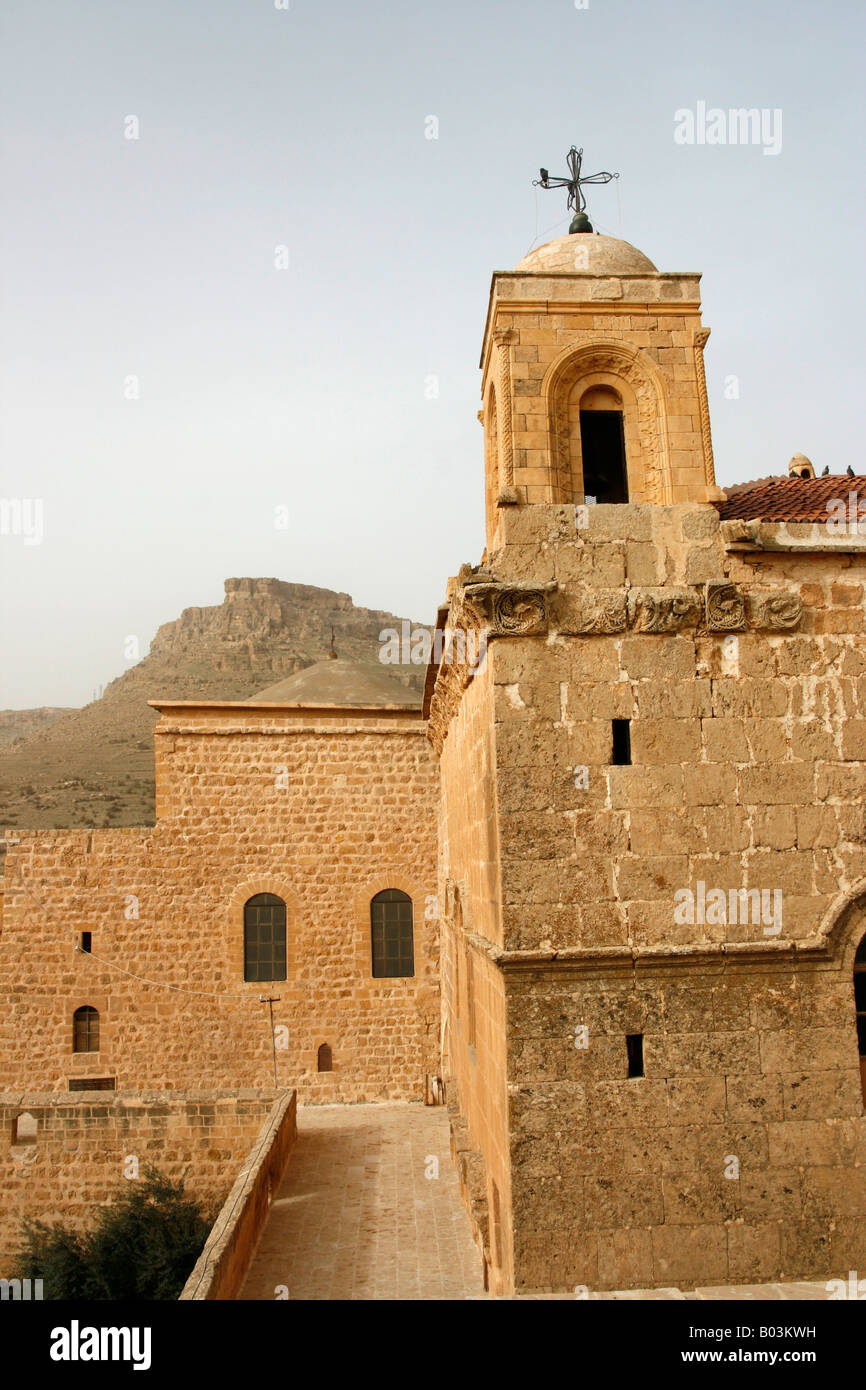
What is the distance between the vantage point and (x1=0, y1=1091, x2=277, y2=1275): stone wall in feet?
35.9

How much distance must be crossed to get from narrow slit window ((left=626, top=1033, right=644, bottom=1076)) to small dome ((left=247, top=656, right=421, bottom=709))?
11583mm

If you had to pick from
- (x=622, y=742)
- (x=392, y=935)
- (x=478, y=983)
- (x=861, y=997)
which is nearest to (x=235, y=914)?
(x=392, y=935)

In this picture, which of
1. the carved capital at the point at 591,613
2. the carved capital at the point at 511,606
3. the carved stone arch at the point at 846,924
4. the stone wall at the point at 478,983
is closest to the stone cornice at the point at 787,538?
the carved capital at the point at 591,613

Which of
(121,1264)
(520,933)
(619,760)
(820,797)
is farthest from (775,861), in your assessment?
(121,1264)

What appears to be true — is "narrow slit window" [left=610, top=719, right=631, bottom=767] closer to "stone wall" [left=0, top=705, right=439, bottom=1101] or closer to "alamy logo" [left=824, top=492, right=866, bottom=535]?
"alamy logo" [left=824, top=492, right=866, bottom=535]

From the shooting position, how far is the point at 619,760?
20.3 ft

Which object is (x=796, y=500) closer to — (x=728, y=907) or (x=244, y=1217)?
(x=728, y=907)

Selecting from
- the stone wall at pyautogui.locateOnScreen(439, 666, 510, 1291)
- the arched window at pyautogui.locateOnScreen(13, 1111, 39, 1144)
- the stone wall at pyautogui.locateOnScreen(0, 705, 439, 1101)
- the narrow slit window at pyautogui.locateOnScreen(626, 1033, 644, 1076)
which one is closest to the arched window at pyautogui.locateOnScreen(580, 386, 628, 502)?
the stone wall at pyautogui.locateOnScreen(439, 666, 510, 1291)

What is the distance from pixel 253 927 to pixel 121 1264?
464 centimetres

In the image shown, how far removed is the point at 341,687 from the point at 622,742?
12.5 m

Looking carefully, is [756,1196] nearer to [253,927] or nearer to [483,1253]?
[483,1253]

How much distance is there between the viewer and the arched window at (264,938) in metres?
13.7

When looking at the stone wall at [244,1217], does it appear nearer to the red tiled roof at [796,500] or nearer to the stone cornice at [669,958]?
the stone cornice at [669,958]
